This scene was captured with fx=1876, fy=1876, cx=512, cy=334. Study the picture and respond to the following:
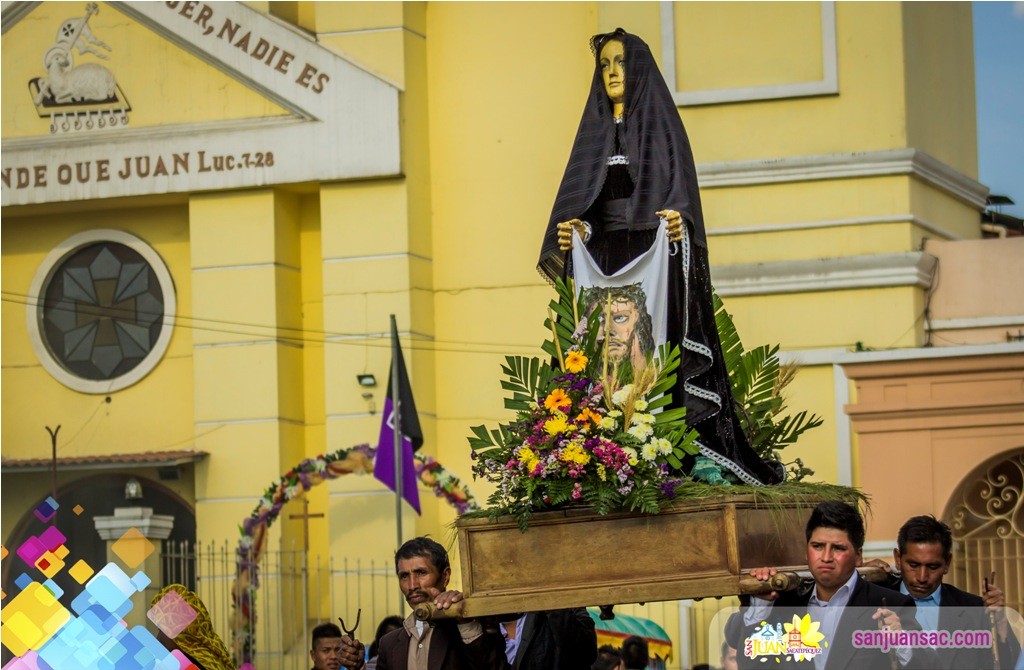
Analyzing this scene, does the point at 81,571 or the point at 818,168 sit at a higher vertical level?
the point at 818,168

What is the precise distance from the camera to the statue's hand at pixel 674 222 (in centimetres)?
808

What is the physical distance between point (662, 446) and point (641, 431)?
100 mm

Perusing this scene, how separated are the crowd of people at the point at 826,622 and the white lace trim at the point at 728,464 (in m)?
0.71

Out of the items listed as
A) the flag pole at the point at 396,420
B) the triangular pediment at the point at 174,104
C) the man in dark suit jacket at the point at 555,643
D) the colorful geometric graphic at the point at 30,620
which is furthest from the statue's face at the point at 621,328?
the triangular pediment at the point at 174,104

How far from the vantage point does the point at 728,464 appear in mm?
7812

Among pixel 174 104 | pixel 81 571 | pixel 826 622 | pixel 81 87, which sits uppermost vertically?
pixel 81 87

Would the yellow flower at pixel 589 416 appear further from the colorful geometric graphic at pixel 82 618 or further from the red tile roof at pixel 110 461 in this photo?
the red tile roof at pixel 110 461

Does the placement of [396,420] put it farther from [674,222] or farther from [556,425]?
[556,425]

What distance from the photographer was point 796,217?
18.1m

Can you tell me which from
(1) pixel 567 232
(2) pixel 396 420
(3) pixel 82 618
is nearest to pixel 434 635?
(1) pixel 567 232

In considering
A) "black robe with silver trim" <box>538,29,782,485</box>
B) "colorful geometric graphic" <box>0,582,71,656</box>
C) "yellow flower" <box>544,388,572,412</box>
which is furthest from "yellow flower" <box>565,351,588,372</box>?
"colorful geometric graphic" <box>0,582,71,656</box>

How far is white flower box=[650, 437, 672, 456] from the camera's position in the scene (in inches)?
286

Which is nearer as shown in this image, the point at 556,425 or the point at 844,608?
the point at 844,608

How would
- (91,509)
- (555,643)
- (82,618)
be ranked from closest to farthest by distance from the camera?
(555,643)
(82,618)
(91,509)
